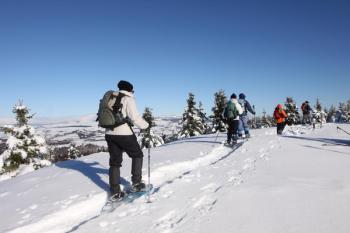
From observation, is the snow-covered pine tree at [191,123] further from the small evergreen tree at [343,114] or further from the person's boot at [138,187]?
the small evergreen tree at [343,114]

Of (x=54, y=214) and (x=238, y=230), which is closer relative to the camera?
(x=238, y=230)

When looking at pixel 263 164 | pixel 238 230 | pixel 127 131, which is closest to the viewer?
pixel 238 230

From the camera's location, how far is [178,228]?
4.53 metres

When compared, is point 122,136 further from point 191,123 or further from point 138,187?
point 191,123

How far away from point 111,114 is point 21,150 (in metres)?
22.7

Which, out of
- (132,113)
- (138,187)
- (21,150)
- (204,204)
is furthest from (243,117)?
(21,150)

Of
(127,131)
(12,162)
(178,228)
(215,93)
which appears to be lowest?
(12,162)

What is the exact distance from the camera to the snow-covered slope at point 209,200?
4500mm

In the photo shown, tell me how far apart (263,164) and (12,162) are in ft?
77.3

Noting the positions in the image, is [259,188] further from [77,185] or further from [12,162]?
[12,162]

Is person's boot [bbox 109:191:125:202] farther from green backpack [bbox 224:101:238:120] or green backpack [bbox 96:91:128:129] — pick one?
green backpack [bbox 224:101:238:120]

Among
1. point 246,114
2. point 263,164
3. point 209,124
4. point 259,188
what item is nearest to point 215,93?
point 209,124

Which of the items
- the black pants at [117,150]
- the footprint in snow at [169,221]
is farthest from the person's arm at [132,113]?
the footprint in snow at [169,221]

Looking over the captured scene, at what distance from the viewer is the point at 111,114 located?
647cm
